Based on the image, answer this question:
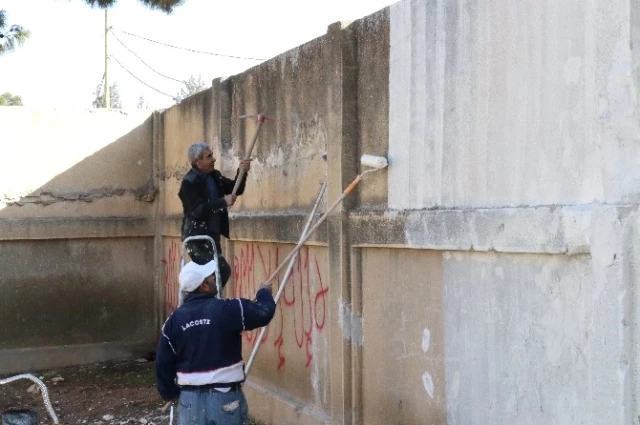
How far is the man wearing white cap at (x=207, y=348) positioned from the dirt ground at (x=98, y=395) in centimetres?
325

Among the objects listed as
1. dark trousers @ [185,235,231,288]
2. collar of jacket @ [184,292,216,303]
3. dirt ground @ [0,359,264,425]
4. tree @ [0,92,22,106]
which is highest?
tree @ [0,92,22,106]

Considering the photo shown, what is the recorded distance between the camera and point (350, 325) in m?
5.78

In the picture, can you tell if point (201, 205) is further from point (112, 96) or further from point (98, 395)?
point (112, 96)

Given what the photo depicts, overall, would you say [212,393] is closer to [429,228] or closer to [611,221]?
[429,228]

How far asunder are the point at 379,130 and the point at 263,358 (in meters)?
2.82

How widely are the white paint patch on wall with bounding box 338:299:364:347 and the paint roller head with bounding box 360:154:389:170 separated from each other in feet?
3.39

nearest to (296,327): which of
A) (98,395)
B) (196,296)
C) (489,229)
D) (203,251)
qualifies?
(203,251)

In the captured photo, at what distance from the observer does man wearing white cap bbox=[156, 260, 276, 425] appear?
15.1ft

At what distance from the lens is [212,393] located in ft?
15.2

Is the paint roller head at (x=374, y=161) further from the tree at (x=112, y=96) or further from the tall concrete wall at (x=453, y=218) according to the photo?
the tree at (x=112, y=96)

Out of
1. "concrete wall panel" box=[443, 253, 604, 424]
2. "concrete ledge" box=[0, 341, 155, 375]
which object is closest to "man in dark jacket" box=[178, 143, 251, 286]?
"concrete wall panel" box=[443, 253, 604, 424]

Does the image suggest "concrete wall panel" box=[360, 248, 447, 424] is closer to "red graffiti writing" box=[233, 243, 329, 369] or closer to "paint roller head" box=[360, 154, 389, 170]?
"paint roller head" box=[360, 154, 389, 170]

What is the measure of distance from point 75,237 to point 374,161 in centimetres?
599

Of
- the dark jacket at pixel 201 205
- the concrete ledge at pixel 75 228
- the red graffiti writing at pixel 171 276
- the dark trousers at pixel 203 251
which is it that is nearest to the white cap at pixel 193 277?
the dark jacket at pixel 201 205
